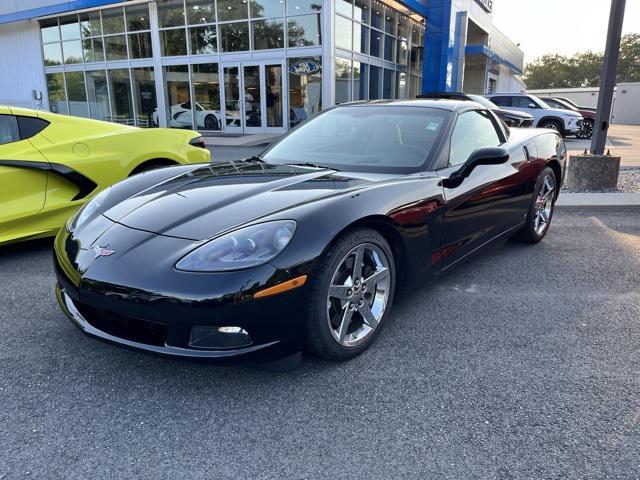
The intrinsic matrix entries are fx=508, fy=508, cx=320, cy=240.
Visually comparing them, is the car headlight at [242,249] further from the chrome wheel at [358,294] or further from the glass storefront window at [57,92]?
the glass storefront window at [57,92]

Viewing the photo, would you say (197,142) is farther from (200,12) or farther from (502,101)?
(502,101)

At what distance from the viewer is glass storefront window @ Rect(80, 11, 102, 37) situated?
19.9 meters

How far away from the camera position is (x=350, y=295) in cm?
260

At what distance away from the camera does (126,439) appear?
82.1 inches

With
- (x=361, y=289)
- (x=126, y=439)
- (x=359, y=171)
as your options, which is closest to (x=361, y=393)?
(x=361, y=289)

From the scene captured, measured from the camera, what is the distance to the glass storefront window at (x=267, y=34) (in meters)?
16.8

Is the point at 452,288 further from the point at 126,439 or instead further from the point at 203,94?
the point at 203,94

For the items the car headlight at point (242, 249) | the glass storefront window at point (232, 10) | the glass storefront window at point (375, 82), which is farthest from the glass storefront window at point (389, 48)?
the car headlight at point (242, 249)

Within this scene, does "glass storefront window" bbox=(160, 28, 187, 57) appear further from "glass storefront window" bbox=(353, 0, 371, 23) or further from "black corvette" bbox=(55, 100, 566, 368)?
"black corvette" bbox=(55, 100, 566, 368)

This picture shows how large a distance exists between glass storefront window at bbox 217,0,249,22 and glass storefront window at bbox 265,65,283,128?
2066mm

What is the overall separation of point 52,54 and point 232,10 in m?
9.26

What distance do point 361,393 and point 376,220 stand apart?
88 cm

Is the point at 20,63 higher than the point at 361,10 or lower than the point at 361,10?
lower

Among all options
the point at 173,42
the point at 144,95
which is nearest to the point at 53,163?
the point at 173,42
